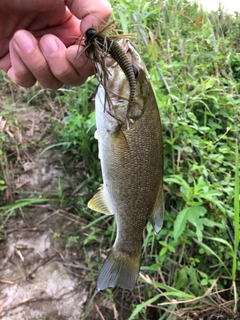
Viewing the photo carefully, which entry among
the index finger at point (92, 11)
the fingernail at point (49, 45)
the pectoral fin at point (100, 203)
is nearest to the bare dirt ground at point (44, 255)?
the pectoral fin at point (100, 203)

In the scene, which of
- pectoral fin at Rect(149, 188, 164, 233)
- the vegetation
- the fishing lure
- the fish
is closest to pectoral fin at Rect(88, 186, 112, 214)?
the fish

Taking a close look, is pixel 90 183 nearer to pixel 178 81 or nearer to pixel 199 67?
pixel 178 81

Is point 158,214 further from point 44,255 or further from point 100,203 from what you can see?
point 44,255

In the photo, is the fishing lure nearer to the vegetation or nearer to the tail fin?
the vegetation

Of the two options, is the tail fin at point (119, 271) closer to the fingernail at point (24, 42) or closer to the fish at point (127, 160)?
the fish at point (127, 160)

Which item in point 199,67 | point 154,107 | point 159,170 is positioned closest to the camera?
point 154,107

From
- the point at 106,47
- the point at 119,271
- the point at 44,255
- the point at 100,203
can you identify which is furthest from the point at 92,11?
the point at 44,255

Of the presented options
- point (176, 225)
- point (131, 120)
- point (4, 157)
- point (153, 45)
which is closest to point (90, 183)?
point (4, 157)

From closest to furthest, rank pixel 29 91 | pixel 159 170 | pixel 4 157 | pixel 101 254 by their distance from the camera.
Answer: pixel 159 170 < pixel 101 254 < pixel 4 157 < pixel 29 91
